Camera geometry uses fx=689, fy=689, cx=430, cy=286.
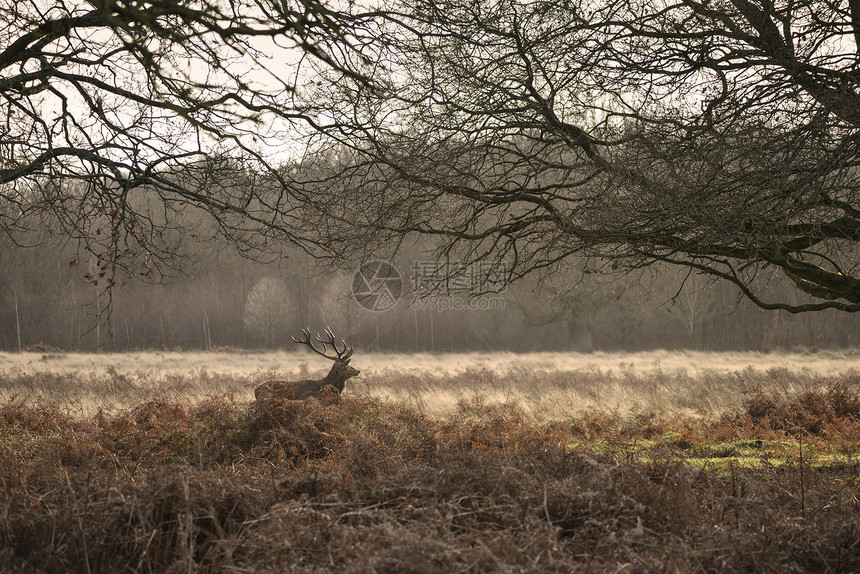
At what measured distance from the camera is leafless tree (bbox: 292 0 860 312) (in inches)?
244

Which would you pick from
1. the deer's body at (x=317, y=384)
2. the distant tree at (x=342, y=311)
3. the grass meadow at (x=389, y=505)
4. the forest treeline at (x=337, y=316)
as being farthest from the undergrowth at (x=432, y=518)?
the distant tree at (x=342, y=311)

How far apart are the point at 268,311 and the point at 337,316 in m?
3.84

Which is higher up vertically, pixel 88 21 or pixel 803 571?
pixel 88 21

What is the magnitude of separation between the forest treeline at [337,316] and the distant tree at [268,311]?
7 centimetres

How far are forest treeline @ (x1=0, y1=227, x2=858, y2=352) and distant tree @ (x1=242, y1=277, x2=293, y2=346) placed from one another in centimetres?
7

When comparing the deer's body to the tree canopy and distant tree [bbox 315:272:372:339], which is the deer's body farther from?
distant tree [bbox 315:272:372:339]

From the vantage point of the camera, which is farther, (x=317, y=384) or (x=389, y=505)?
(x=317, y=384)

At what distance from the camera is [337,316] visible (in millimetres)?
37406

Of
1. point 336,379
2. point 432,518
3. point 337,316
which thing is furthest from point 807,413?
point 337,316

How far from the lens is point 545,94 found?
8953 millimetres

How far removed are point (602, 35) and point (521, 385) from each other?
9430 millimetres

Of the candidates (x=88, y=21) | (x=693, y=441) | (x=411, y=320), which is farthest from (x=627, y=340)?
(x=88, y=21)

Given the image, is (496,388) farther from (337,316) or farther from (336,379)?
(337,316)

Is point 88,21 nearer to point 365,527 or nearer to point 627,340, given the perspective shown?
point 365,527
